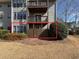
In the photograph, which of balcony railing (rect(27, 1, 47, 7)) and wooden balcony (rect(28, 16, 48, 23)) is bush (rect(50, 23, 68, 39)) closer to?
wooden balcony (rect(28, 16, 48, 23))

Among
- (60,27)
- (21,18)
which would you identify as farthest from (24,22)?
(60,27)

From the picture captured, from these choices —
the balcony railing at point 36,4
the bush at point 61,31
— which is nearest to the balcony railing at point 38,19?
the balcony railing at point 36,4

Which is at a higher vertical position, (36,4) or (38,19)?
(36,4)

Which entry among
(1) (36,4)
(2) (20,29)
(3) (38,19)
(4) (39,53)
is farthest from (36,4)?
(4) (39,53)

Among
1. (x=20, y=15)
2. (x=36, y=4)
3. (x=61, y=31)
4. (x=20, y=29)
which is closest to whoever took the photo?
(x=61, y=31)

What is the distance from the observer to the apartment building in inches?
1507

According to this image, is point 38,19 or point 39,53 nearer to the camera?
point 39,53

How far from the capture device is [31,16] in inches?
1521

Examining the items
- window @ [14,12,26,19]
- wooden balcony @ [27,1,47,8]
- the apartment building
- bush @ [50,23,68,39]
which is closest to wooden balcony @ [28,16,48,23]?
the apartment building

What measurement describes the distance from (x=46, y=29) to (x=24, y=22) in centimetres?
430

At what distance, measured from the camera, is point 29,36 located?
1489 inches

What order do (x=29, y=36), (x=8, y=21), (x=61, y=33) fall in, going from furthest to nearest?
(x=8, y=21) < (x=29, y=36) < (x=61, y=33)

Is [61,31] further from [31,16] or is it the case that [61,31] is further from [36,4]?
[36,4]

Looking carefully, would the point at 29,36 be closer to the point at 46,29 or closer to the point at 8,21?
the point at 46,29
